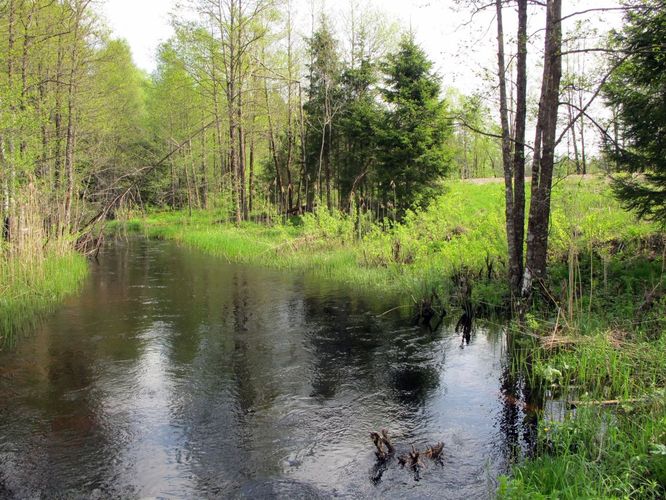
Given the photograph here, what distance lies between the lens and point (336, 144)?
25.8 meters

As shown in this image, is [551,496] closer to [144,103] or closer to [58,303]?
[58,303]

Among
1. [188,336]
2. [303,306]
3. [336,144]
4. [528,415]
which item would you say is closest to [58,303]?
[188,336]

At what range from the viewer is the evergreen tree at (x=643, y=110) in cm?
813

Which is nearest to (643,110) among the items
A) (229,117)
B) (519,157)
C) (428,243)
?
(519,157)

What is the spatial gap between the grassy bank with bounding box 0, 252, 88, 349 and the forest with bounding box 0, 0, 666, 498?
0.04 metres

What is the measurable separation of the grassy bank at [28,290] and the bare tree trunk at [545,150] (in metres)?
8.57

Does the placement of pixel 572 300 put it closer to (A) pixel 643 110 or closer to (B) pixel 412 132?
(A) pixel 643 110

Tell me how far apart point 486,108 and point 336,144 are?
17.3 meters

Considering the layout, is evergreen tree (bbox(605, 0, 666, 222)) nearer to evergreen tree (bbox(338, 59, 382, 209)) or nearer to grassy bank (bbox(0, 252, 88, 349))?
grassy bank (bbox(0, 252, 88, 349))

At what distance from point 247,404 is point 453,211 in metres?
10.0

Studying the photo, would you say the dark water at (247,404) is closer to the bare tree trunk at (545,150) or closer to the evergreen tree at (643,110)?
the bare tree trunk at (545,150)

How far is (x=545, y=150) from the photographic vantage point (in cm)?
797

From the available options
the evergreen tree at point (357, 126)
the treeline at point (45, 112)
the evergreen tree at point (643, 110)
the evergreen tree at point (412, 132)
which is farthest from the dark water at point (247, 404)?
the evergreen tree at point (357, 126)

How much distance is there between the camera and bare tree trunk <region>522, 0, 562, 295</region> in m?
7.87
